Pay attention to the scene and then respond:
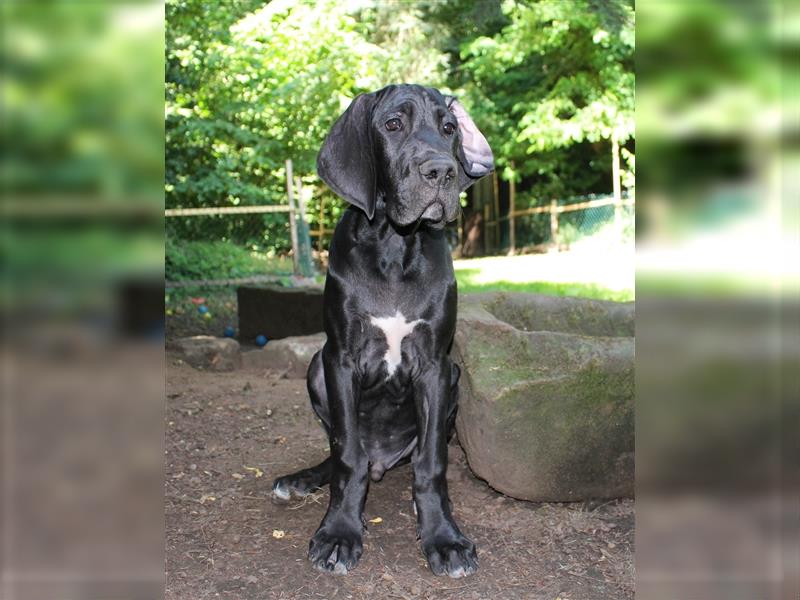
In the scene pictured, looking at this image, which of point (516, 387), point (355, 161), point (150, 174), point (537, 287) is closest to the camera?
point (150, 174)

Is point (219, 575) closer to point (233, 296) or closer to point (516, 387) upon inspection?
point (516, 387)

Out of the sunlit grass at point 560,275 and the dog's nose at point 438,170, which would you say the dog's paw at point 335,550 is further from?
the sunlit grass at point 560,275

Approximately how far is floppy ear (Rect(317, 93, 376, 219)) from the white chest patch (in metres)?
0.46

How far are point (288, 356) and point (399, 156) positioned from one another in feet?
13.2

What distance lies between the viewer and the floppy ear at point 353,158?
3184 millimetres

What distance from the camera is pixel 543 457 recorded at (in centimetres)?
355

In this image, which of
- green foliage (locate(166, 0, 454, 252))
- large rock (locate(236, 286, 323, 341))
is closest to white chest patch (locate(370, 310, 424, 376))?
large rock (locate(236, 286, 323, 341))

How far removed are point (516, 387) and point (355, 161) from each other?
1.22m

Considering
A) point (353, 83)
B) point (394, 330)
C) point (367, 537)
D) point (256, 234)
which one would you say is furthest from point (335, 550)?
point (353, 83)

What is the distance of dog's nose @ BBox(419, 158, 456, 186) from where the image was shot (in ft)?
9.63

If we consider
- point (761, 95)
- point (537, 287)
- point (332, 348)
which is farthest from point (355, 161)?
point (537, 287)

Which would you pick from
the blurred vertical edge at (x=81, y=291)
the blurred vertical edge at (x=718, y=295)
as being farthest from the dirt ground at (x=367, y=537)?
the blurred vertical edge at (x=718, y=295)

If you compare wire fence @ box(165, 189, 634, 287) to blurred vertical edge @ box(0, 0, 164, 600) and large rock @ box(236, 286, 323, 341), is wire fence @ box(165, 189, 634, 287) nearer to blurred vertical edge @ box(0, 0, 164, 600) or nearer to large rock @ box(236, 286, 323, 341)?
large rock @ box(236, 286, 323, 341)

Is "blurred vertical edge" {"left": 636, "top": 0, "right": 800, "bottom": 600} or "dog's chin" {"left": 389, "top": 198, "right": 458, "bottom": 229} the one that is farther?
"dog's chin" {"left": 389, "top": 198, "right": 458, "bottom": 229}
